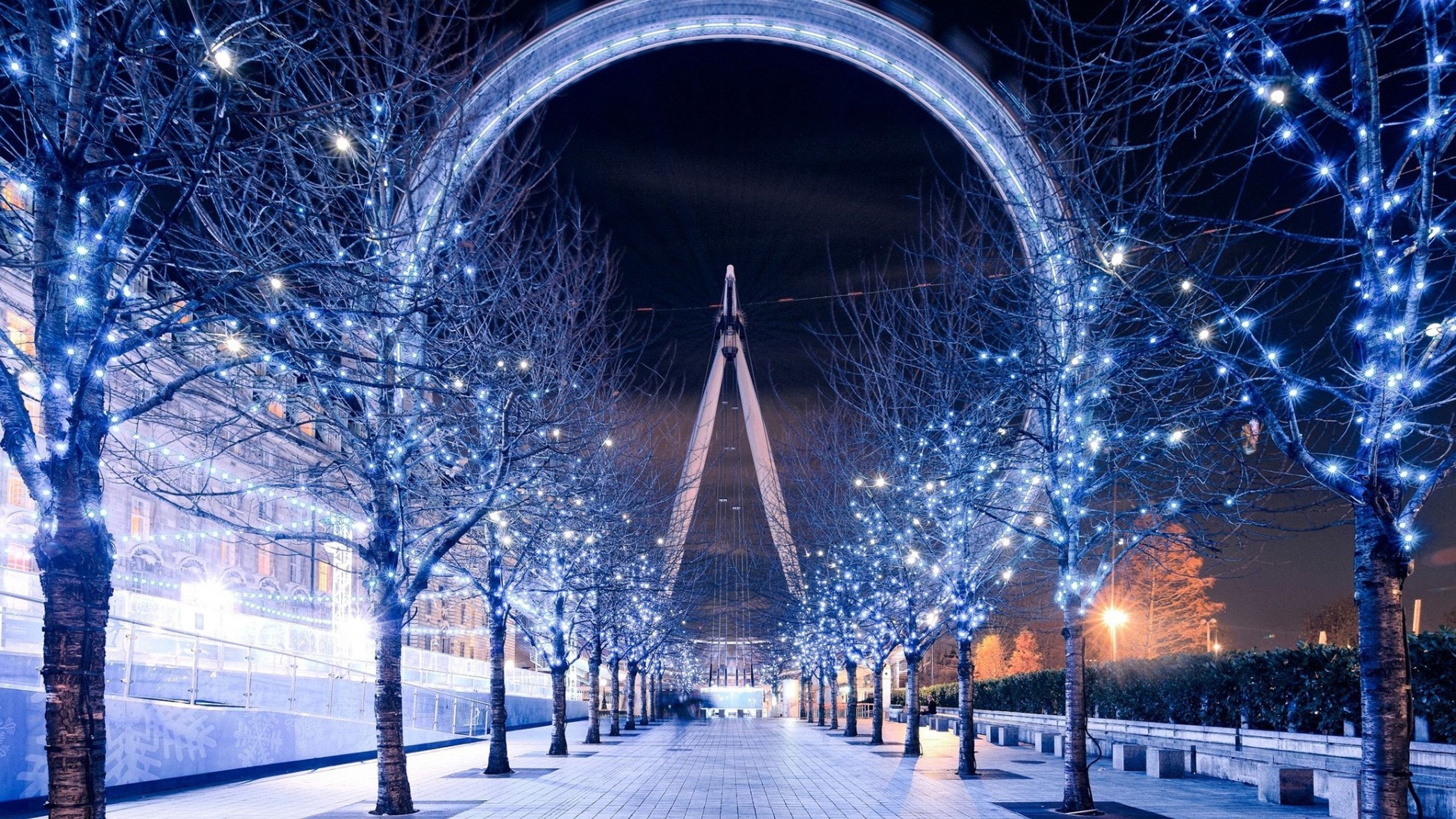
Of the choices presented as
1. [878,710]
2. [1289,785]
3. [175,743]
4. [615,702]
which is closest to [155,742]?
[175,743]

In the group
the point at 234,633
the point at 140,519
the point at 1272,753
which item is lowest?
the point at 1272,753

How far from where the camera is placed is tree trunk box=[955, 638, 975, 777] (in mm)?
22156

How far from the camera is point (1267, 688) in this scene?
821 inches

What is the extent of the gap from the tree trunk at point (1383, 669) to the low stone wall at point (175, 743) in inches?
579

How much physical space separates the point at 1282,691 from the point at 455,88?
17.7 metres

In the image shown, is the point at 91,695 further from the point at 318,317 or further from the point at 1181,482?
the point at 1181,482

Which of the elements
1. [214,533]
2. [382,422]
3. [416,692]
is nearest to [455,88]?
[382,422]

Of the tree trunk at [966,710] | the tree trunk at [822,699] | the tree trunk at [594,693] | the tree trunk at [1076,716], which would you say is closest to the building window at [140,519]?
the tree trunk at [594,693]

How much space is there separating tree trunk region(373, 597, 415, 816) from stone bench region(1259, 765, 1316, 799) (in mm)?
12444

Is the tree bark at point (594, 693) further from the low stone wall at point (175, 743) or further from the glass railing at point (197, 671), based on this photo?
the low stone wall at point (175, 743)

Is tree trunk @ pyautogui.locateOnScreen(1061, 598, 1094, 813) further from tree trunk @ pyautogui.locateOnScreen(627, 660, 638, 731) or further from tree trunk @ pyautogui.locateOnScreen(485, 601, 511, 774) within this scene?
tree trunk @ pyautogui.locateOnScreen(627, 660, 638, 731)

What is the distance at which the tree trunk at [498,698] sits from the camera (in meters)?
21.6

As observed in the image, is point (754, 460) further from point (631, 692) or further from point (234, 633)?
point (234, 633)

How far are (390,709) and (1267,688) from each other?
15913mm
